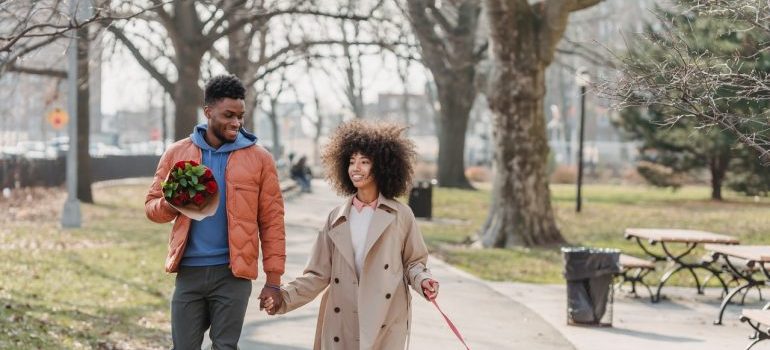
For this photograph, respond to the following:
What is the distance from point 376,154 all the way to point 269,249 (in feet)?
2.49

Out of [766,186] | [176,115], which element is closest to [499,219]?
[176,115]

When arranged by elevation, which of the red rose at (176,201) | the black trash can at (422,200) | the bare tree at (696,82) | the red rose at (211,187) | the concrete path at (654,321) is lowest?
the concrete path at (654,321)

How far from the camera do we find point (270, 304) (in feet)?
21.3

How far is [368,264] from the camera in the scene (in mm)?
6484

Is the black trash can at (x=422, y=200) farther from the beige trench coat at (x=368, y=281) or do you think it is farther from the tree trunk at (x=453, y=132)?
the beige trench coat at (x=368, y=281)

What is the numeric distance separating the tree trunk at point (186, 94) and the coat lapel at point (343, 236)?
2292 cm

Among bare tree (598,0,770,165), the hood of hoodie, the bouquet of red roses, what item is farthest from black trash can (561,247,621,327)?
the bouquet of red roses

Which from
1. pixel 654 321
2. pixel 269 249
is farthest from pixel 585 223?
pixel 269 249

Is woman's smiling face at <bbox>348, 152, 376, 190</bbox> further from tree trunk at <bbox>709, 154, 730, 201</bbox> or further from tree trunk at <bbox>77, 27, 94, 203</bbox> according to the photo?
tree trunk at <bbox>709, 154, 730, 201</bbox>

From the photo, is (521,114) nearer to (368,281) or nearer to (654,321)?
(654,321)

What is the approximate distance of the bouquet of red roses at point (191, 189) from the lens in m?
6.09

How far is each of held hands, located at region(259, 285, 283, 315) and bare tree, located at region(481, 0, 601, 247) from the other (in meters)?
14.6

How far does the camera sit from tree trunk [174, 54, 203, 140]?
2912cm

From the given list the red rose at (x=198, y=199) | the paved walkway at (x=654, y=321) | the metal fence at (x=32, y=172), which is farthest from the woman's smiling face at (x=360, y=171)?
the metal fence at (x=32, y=172)
